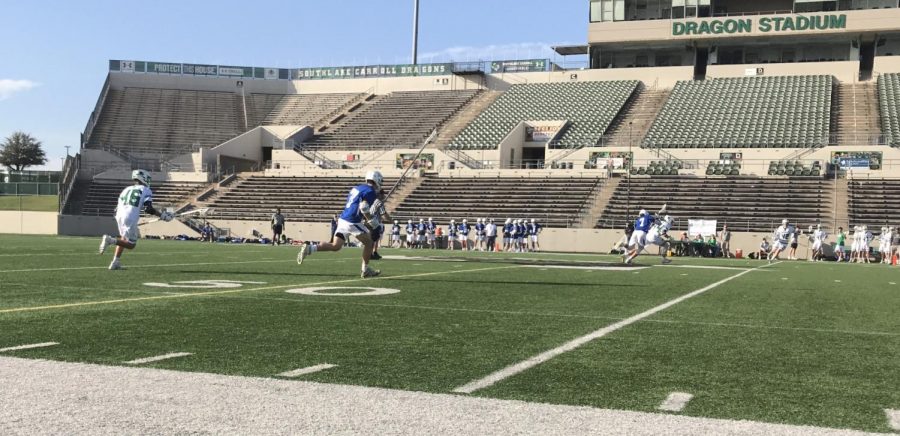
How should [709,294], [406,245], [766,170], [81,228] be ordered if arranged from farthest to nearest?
[81,228], [766,170], [406,245], [709,294]

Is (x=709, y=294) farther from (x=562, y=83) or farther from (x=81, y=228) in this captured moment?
(x=562, y=83)

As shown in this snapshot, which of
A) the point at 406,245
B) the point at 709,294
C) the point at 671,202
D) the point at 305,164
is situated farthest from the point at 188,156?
the point at 709,294

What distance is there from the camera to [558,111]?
49.2m

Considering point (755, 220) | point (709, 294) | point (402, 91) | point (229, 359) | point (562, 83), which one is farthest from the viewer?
point (402, 91)

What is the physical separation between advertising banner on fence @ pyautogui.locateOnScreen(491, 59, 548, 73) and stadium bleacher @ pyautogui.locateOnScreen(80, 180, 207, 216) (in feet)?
75.7

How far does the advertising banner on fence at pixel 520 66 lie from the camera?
56.6 metres

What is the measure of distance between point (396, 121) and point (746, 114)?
22026 mm

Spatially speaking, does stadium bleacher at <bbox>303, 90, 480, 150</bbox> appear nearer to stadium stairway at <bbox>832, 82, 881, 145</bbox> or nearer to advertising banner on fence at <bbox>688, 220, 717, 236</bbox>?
advertising banner on fence at <bbox>688, 220, 717, 236</bbox>

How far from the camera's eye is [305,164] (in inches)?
1921

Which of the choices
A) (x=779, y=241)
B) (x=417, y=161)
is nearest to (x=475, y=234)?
(x=417, y=161)

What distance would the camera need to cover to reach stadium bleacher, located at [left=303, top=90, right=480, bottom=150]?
162ft

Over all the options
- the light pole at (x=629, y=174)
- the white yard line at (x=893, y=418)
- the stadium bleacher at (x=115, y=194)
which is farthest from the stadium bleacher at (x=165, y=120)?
the white yard line at (x=893, y=418)

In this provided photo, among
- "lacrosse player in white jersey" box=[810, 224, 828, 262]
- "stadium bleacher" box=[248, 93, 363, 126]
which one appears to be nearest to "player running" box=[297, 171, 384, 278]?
"lacrosse player in white jersey" box=[810, 224, 828, 262]

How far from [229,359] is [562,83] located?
51.3m
